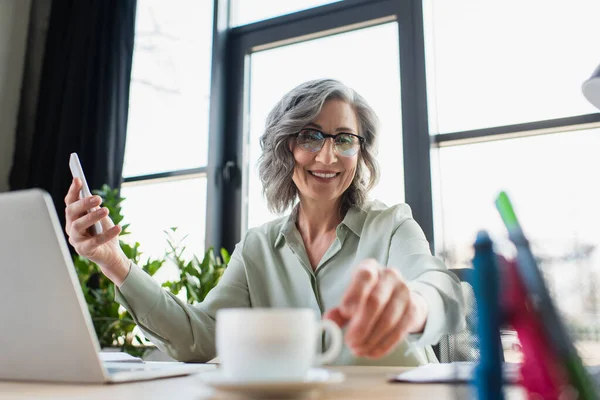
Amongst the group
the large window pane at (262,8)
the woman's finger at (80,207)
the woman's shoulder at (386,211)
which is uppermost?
the large window pane at (262,8)

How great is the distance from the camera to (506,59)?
2406mm

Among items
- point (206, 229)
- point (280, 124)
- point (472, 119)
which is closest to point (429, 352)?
point (280, 124)

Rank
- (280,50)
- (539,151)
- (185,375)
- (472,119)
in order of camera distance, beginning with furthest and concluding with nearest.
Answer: (280,50), (472,119), (539,151), (185,375)

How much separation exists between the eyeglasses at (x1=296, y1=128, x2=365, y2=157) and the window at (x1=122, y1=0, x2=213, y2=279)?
4.69 feet

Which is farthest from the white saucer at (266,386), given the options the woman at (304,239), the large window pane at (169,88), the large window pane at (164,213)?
the large window pane at (169,88)

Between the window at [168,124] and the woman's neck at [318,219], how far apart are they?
1.35m

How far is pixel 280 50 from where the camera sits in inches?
118

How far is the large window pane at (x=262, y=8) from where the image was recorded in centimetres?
294

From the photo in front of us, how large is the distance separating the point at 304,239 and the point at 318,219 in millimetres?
74

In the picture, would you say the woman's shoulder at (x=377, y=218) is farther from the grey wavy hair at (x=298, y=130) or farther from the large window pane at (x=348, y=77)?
the large window pane at (x=348, y=77)

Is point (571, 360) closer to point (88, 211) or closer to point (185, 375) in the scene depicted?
point (185, 375)

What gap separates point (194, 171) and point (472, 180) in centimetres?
146

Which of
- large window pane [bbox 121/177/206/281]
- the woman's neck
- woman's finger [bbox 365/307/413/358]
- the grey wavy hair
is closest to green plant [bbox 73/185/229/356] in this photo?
large window pane [bbox 121/177/206/281]

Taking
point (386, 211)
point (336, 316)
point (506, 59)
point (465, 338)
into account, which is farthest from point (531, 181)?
point (336, 316)
